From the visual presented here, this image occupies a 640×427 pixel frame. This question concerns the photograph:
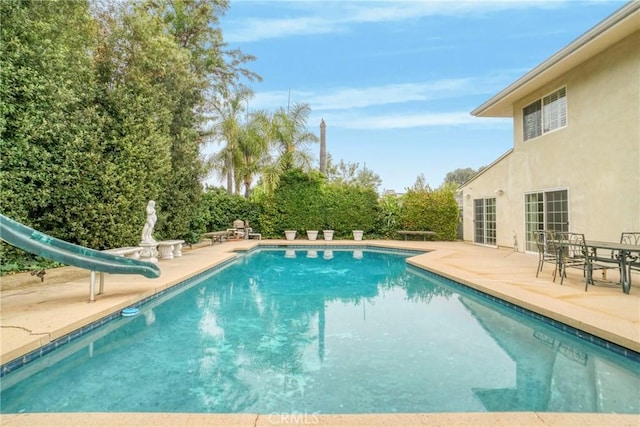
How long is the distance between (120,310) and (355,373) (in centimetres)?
404

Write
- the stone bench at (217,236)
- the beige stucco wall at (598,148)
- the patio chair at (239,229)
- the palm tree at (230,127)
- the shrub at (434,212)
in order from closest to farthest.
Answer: the beige stucco wall at (598,148) → the stone bench at (217,236) → the shrub at (434,212) → the patio chair at (239,229) → the palm tree at (230,127)

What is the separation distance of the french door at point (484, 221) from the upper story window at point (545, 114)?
11.0 feet

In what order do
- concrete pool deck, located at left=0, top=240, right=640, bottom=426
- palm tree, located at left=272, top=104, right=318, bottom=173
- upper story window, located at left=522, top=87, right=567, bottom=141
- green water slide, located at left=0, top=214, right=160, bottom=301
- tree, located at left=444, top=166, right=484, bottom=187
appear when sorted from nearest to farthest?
concrete pool deck, located at left=0, top=240, right=640, bottom=426, green water slide, located at left=0, top=214, right=160, bottom=301, upper story window, located at left=522, top=87, right=567, bottom=141, palm tree, located at left=272, top=104, right=318, bottom=173, tree, located at left=444, top=166, right=484, bottom=187

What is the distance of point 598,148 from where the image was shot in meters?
8.46

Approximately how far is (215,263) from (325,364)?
7011mm

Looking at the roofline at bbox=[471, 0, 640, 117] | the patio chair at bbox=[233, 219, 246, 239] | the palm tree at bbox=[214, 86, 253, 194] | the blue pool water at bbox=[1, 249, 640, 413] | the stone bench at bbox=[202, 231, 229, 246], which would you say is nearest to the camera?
the blue pool water at bbox=[1, 249, 640, 413]

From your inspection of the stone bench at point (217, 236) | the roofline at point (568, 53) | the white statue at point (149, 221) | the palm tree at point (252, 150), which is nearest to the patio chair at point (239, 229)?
the stone bench at point (217, 236)

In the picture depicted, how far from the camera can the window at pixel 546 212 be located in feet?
32.3

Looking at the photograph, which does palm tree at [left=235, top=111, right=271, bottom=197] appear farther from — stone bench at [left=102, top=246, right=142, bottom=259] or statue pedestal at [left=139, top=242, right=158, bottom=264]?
stone bench at [left=102, top=246, right=142, bottom=259]

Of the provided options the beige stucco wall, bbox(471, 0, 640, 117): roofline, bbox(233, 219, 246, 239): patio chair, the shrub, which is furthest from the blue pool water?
bbox(233, 219, 246, 239): patio chair

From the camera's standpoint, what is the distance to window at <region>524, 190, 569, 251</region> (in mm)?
9852

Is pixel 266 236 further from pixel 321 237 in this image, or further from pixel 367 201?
pixel 367 201

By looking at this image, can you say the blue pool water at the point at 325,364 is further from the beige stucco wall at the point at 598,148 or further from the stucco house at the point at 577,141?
the stucco house at the point at 577,141

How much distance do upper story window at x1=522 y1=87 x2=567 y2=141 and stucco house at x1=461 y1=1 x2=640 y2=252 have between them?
1.1 inches
